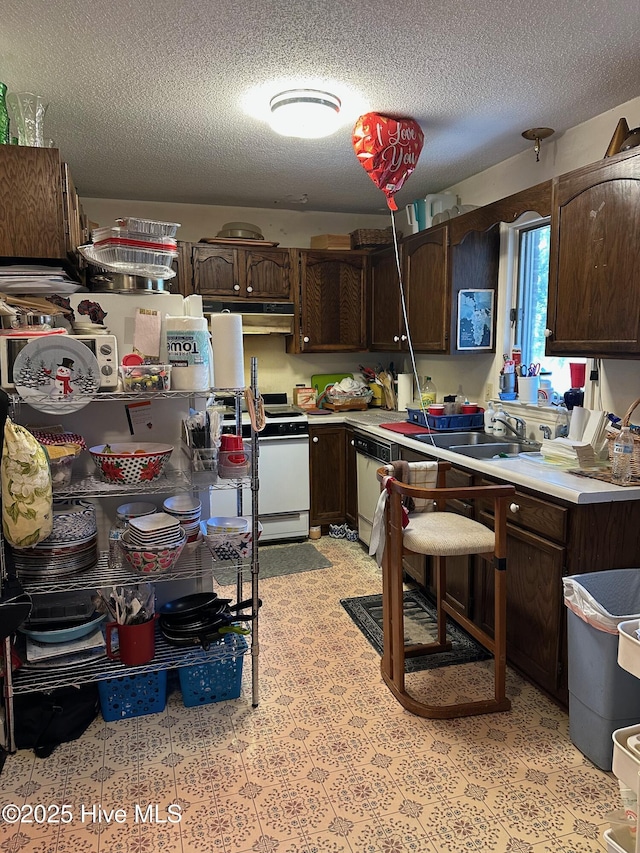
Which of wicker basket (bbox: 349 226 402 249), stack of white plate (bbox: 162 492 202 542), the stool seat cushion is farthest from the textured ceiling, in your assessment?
the stool seat cushion

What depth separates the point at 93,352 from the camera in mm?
2014

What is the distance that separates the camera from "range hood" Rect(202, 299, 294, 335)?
4.18m

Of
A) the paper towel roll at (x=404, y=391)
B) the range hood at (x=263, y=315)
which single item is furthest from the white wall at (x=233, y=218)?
the paper towel roll at (x=404, y=391)

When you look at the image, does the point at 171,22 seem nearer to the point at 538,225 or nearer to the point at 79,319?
the point at 79,319

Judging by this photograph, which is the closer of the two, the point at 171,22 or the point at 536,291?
the point at 171,22

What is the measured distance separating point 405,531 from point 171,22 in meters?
2.02

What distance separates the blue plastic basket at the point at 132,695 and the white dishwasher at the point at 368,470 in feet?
5.92

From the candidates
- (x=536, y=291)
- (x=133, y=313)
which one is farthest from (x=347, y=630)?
(x=536, y=291)

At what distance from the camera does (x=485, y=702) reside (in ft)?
7.20

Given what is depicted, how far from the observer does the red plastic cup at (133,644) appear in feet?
6.98

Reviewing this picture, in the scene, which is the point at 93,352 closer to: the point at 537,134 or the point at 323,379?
the point at 537,134

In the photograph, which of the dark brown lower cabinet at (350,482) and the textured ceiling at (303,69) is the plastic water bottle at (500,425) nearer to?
the dark brown lower cabinet at (350,482)

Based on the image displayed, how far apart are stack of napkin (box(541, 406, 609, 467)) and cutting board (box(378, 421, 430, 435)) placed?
918mm

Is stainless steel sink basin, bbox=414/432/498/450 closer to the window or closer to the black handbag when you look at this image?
the window
